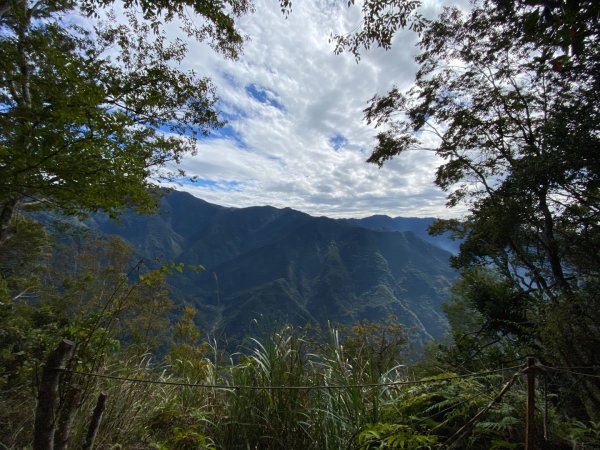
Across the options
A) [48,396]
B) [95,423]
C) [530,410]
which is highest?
[530,410]

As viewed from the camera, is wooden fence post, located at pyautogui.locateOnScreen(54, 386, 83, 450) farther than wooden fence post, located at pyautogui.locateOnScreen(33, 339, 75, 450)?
Yes

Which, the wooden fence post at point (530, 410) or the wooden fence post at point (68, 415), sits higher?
the wooden fence post at point (530, 410)

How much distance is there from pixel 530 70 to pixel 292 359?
967 centimetres

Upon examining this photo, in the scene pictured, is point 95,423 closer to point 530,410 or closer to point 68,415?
point 68,415

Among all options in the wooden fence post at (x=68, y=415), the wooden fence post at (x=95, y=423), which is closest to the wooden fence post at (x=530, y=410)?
the wooden fence post at (x=95, y=423)

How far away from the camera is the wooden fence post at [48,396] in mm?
1394

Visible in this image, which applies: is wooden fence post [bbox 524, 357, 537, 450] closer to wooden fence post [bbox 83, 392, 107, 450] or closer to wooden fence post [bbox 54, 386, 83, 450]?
wooden fence post [bbox 83, 392, 107, 450]

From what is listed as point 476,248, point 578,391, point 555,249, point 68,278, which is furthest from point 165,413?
point 68,278

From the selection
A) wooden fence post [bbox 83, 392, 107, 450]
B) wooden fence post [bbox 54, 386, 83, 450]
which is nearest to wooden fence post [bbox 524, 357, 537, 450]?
wooden fence post [bbox 83, 392, 107, 450]

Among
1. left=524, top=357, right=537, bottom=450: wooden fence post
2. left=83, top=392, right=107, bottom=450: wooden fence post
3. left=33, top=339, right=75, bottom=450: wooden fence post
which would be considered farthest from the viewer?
left=83, top=392, right=107, bottom=450: wooden fence post

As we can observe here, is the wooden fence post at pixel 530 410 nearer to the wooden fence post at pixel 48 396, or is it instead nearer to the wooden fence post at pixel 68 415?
the wooden fence post at pixel 48 396

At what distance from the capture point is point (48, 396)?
1.42 m

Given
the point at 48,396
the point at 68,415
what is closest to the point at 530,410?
the point at 48,396

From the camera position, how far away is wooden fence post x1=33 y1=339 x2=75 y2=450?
139 cm
